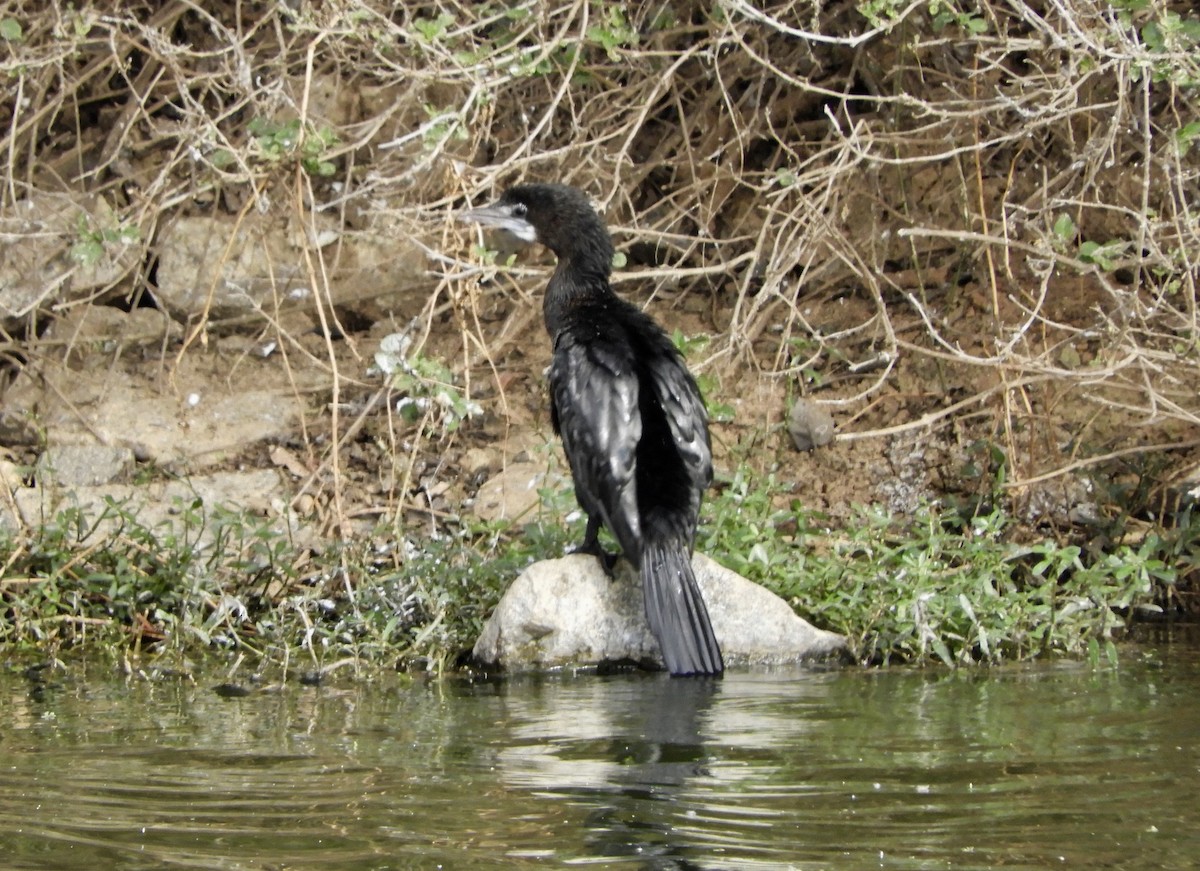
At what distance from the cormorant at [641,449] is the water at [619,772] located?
259 mm

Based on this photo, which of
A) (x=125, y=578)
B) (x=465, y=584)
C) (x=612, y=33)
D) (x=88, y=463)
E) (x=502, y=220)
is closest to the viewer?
(x=465, y=584)

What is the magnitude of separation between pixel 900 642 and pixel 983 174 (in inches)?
119

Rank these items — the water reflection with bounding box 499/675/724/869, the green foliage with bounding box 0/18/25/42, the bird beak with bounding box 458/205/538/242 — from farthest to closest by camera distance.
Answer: the green foliage with bounding box 0/18/25/42, the bird beak with bounding box 458/205/538/242, the water reflection with bounding box 499/675/724/869

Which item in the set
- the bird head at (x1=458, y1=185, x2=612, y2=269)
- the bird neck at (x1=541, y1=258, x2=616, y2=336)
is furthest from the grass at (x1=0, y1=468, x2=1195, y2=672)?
the bird head at (x1=458, y1=185, x2=612, y2=269)

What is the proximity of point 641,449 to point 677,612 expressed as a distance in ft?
2.38

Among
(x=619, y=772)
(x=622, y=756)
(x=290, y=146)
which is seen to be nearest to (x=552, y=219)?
(x=290, y=146)

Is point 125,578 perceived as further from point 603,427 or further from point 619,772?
point 619,772

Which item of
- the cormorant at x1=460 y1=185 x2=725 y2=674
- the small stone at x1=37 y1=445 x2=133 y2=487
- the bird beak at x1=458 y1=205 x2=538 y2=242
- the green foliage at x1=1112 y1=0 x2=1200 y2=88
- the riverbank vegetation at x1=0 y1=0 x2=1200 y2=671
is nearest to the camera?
the green foliage at x1=1112 y1=0 x2=1200 y2=88

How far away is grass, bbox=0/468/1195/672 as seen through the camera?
19.7ft

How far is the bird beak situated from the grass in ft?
3.56

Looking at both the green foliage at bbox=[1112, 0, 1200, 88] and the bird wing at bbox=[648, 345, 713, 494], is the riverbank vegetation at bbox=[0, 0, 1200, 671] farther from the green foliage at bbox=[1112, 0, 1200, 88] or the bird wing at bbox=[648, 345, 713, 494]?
the bird wing at bbox=[648, 345, 713, 494]

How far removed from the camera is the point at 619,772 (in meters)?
4.21

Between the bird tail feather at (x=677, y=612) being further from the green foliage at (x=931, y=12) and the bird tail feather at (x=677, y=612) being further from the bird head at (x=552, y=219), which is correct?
the green foliage at (x=931, y=12)

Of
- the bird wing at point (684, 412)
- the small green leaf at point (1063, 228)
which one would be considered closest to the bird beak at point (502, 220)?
the bird wing at point (684, 412)
